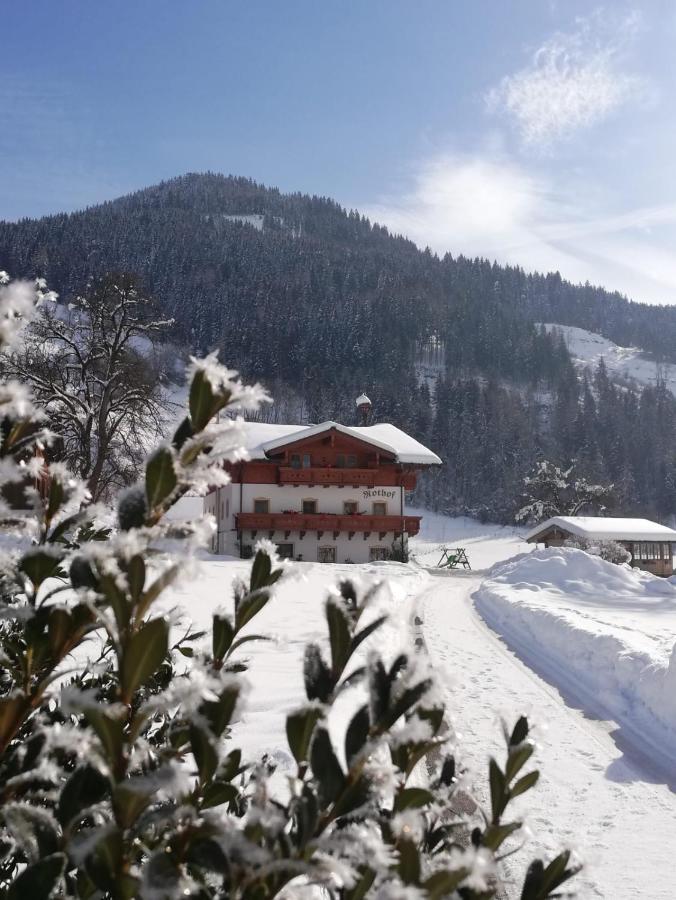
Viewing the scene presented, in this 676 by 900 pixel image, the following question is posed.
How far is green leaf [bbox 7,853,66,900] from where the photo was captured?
2.51 feet

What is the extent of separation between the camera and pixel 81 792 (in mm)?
820

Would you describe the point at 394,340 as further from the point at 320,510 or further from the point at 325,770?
the point at 325,770

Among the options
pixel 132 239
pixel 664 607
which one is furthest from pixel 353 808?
pixel 132 239

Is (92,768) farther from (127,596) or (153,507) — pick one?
(153,507)

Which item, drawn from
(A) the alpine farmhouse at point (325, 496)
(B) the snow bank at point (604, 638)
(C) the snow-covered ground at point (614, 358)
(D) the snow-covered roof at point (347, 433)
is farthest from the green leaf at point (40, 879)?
(C) the snow-covered ground at point (614, 358)

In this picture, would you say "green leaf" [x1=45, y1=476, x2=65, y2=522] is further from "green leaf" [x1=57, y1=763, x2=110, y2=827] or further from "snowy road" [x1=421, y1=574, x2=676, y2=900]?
"snowy road" [x1=421, y1=574, x2=676, y2=900]

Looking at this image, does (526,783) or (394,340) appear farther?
(394,340)

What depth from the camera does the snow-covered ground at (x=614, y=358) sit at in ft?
558

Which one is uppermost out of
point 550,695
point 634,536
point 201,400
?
point 201,400

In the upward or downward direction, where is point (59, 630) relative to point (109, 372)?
downward

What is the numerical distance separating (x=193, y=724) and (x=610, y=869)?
431 centimetres

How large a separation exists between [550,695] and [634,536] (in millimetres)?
40088

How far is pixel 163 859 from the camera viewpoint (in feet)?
2.38

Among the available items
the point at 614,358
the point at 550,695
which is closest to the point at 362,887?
the point at 550,695
